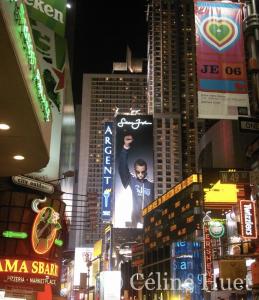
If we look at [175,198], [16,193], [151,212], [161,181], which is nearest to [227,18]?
[16,193]

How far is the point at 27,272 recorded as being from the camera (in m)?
19.8

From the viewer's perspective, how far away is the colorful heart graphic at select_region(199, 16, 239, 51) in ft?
50.4

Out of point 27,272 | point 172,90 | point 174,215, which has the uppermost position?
point 172,90

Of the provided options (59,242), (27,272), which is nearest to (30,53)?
(27,272)

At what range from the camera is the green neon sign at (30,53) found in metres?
7.06

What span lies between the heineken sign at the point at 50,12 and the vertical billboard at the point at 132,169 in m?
108

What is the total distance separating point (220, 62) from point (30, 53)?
8567mm

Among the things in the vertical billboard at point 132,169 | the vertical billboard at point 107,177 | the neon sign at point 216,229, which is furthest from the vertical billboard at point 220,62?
the vertical billboard at point 132,169

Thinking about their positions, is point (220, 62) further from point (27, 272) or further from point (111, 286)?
point (111, 286)

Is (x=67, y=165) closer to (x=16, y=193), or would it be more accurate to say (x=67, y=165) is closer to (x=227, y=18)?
(x=16, y=193)

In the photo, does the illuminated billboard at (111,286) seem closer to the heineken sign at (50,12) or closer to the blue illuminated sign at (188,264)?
the heineken sign at (50,12)

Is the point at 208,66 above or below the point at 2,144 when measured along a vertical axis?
above

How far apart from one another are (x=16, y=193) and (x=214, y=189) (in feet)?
68.2

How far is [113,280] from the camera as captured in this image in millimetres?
49938
